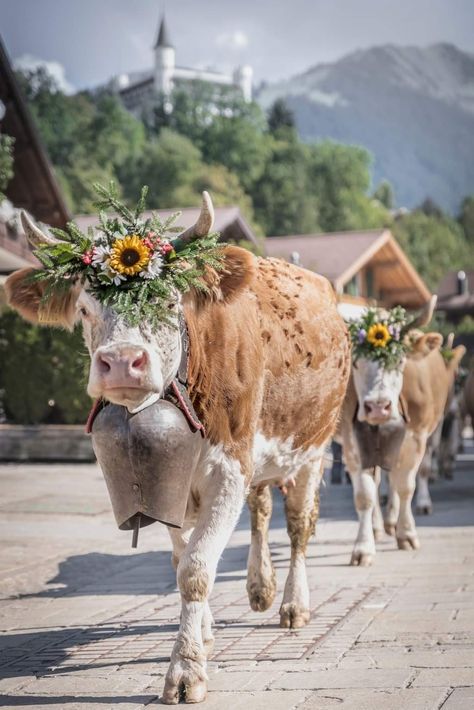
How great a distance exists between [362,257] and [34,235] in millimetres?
34485

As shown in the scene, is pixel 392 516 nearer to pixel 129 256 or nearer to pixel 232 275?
pixel 232 275

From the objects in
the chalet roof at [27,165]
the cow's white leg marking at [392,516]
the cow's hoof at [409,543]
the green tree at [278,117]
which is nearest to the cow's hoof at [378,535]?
the cow's white leg marking at [392,516]

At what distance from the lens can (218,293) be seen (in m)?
6.31

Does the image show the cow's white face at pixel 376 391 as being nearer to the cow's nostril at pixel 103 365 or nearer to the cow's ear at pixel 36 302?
the cow's ear at pixel 36 302

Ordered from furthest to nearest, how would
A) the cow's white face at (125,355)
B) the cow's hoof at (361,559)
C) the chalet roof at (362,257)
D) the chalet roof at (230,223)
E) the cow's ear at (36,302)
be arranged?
the chalet roof at (362,257) < the chalet roof at (230,223) < the cow's hoof at (361,559) < the cow's ear at (36,302) < the cow's white face at (125,355)

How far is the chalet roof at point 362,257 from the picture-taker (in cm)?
4009

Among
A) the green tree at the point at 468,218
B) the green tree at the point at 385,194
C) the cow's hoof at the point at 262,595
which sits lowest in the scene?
the cow's hoof at the point at 262,595

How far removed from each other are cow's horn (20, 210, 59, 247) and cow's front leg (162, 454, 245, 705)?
4.61 ft

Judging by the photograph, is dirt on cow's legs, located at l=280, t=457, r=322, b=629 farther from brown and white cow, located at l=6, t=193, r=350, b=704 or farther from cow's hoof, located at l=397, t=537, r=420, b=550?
cow's hoof, located at l=397, t=537, r=420, b=550

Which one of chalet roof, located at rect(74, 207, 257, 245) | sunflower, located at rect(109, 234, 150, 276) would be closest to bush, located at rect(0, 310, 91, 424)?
chalet roof, located at rect(74, 207, 257, 245)

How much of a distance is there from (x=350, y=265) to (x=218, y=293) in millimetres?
33451

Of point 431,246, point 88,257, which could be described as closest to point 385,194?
point 431,246

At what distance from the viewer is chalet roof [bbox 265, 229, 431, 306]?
40.1 metres

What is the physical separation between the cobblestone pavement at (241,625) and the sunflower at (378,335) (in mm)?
1873
